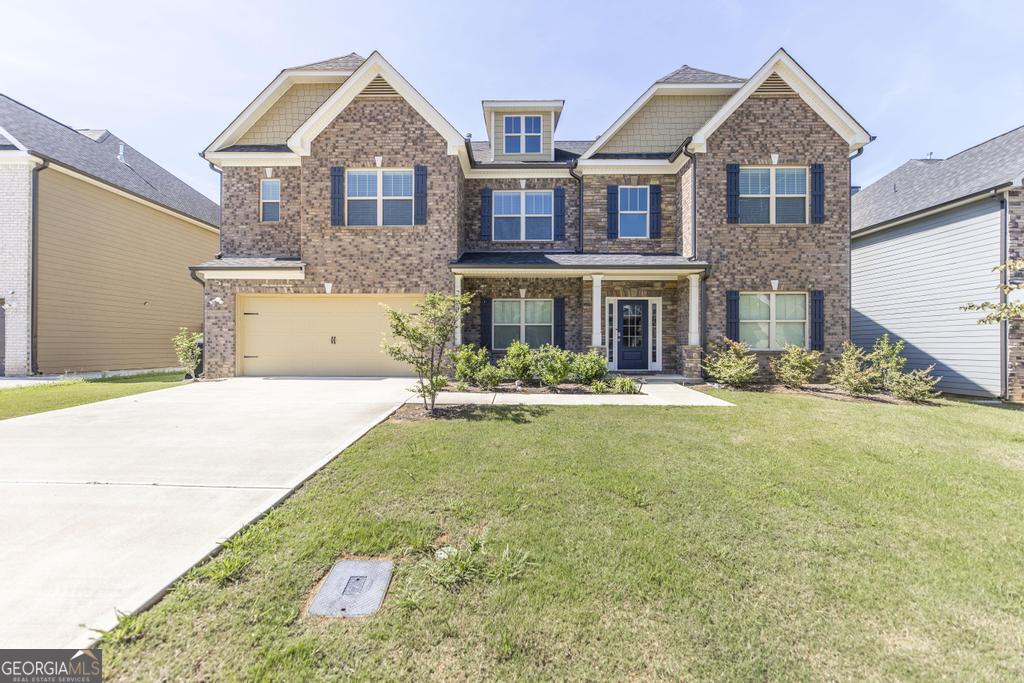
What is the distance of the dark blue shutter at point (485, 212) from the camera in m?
12.8

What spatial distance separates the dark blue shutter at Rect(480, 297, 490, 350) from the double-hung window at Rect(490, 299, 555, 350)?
8.2 inches

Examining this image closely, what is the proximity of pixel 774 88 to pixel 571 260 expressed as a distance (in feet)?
23.8

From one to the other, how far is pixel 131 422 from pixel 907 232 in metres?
18.9

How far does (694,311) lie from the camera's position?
11234 millimetres

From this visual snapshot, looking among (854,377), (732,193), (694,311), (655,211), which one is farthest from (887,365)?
(655,211)

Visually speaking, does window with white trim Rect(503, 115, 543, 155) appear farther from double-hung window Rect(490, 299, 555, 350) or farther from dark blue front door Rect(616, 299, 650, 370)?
dark blue front door Rect(616, 299, 650, 370)

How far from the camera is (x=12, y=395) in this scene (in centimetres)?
855

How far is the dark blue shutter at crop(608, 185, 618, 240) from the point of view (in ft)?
40.9

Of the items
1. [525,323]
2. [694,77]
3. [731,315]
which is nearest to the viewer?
[731,315]

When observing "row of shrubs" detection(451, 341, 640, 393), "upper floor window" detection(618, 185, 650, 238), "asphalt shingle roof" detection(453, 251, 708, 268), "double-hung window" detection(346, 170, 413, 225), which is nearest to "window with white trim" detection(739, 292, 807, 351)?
"asphalt shingle roof" detection(453, 251, 708, 268)

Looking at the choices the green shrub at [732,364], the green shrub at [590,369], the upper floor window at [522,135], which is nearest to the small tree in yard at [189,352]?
the green shrub at [590,369]

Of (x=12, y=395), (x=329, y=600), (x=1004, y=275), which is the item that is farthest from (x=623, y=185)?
(x=12, y=395)

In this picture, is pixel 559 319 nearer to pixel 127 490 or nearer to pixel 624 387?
pixel 624 387

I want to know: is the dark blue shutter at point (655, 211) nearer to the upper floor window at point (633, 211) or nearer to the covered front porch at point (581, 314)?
the upper floor window at point (633, 211)
